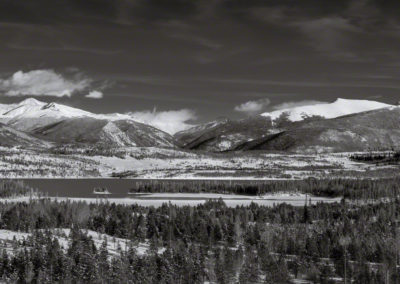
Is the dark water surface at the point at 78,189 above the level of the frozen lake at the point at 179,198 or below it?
above

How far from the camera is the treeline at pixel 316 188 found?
69812 millimetres

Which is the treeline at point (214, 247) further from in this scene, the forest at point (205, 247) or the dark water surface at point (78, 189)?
the dark water surface at point (78, 189)

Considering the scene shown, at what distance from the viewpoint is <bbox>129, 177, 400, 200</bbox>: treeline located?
69.8 m

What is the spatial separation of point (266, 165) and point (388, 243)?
162 m

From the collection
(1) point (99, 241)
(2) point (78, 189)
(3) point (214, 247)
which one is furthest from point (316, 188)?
(1) point (99, 241)

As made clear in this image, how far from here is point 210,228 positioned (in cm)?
3866

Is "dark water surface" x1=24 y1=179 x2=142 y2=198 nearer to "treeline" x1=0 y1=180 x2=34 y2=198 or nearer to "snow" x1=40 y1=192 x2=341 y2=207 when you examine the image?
"treeline" x1=0 y1=180 x2=34 y2=198

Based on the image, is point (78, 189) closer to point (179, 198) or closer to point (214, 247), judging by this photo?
point (179, 198)

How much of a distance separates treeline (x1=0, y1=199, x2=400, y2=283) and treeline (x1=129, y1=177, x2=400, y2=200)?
2057 centimetres

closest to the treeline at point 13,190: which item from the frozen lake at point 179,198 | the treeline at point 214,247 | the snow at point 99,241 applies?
the frozen lake at point 179,198

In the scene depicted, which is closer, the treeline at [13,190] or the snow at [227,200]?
the snow at [227,200]

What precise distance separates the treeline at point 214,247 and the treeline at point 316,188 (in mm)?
20570

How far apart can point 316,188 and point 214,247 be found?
5053cm

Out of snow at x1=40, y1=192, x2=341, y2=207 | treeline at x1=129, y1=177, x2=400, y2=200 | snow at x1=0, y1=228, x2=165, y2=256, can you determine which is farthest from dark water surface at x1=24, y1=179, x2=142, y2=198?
snow at x1=0, y1=228, x2=165, y2=256
